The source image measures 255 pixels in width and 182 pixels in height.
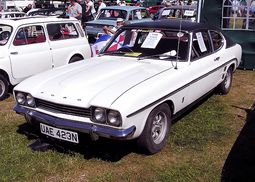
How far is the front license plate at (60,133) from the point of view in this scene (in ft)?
12.6

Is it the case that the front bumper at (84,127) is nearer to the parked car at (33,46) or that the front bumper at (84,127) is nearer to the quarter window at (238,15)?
the parked car at (33,46)

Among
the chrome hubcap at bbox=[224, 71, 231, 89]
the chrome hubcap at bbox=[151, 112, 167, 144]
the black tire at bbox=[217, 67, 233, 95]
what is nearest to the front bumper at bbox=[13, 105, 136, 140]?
the chrome hubcap at bbox=[151, 112, 167, 144]

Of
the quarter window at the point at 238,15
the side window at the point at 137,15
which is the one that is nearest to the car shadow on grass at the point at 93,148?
the quarter window at the point at 238,15

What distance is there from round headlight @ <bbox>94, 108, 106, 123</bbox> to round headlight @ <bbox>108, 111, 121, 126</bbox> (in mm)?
72

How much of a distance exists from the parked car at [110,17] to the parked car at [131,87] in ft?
20.1

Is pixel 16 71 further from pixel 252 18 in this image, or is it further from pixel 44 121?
pixel 252 18

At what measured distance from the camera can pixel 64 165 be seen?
3.99 m

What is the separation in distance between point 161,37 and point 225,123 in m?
1.65

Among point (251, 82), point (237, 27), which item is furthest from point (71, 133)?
point (237, 27)

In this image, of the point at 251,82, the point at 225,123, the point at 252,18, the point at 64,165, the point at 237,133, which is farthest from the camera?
the point at 252,18

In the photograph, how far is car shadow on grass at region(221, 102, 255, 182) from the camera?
3.75 meters

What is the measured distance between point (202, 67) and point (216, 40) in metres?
1.14

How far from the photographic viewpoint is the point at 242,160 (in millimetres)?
4113

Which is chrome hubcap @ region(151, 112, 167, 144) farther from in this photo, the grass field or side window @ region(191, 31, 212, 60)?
side window @ region(191, 31, 212, 60)
